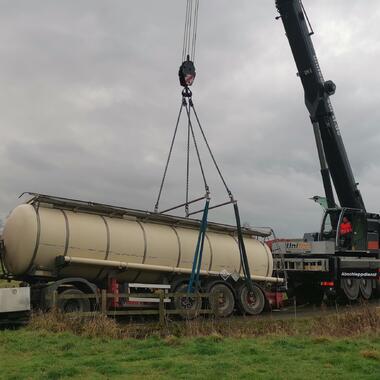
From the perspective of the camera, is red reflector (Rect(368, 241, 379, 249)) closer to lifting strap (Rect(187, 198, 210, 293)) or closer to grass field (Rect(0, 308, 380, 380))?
lifting strap (Rect(187, 198, 210, 293))

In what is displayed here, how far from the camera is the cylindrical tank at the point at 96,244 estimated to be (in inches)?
521

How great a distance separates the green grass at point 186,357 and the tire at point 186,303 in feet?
14.5

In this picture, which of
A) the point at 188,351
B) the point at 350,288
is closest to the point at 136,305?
the point at 188,351

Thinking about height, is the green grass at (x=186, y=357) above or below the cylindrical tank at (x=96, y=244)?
below

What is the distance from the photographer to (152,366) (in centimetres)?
750

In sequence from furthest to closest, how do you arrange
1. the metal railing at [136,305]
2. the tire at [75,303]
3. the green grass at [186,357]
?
1. the tire at [75,303]
2. the metal railing at [136,305]
3. the green grass at [186,357]

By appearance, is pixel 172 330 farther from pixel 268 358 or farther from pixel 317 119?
pixel 317 119

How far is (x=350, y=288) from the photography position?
2019 cm

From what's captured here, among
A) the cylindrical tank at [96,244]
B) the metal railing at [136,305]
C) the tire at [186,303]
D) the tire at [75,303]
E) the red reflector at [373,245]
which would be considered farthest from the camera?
the red reflector at [373,245]

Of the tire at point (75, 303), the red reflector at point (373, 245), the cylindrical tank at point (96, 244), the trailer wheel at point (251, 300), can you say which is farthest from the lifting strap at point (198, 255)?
the red reflector at point (373, 245)

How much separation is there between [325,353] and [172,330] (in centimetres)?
409

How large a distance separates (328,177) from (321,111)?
263 cm

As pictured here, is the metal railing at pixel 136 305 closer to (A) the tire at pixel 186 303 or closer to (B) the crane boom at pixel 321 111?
(A) the tire at pixel 186 303

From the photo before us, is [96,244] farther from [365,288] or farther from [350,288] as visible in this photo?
[365,288]
